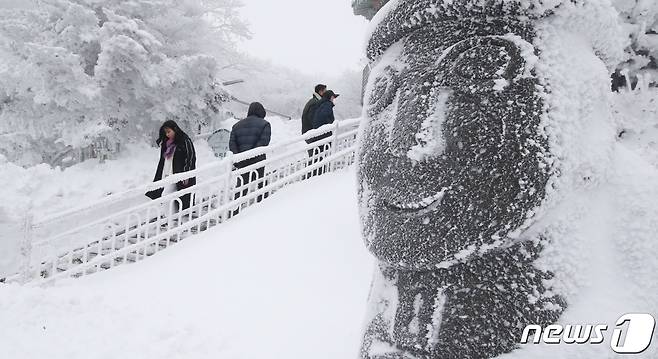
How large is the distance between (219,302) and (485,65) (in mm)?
3901

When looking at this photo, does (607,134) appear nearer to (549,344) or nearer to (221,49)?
(549,344)

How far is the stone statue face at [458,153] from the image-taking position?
1.63m

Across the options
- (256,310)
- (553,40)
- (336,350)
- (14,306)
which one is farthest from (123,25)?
(553,40)

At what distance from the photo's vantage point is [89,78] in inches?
446

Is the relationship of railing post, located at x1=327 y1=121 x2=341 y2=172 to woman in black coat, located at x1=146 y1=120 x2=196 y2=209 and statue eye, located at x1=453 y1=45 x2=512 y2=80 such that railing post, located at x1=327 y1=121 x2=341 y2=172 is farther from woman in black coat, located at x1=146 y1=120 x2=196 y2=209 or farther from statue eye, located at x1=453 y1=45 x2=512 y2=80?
statue eye, located at x1=453 y1=45 x2=512 y2=80

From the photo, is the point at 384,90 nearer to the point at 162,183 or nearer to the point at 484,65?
the point at 484,65

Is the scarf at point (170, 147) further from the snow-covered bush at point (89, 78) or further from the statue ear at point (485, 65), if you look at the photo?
the statue ear at point (485, 65)

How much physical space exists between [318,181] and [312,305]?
13.4 ft

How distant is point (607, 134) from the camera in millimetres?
1782

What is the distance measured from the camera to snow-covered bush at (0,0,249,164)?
1111cm

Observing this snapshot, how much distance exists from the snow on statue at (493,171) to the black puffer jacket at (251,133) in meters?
5.93

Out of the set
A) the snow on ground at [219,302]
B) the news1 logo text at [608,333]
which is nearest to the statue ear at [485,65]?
the news1 logo text at [608,333]

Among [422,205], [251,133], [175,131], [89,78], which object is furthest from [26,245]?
[89,78]

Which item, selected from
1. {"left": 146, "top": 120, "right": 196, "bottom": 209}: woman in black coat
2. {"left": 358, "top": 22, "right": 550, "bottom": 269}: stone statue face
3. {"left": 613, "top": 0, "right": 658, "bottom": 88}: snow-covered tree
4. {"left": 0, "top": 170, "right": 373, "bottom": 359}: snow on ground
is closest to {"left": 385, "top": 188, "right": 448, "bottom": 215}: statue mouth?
{"left": 358, "top": 22, "right": 550, "bottom": 269}: stone statue face
